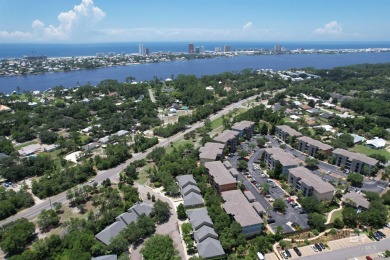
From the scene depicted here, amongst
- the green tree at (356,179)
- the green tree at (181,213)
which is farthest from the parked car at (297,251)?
the green tree at (356,179)

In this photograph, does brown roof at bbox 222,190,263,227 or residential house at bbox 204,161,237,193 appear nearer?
brown roof at bbox 222,190,263,227

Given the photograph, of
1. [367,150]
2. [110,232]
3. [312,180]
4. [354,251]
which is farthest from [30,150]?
[367,150]

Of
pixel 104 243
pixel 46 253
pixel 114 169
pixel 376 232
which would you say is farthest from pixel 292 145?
pixel 46 253

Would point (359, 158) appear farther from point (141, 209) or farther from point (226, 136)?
point (141, 209)

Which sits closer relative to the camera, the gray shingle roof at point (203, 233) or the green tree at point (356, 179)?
the gray shingle roof at point (203, 233)

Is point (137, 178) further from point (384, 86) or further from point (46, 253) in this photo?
point (384, 86)

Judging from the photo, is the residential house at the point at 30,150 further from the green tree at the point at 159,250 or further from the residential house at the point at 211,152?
the green tree at the point at 159,250

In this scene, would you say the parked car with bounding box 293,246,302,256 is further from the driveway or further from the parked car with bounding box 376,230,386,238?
the driveway

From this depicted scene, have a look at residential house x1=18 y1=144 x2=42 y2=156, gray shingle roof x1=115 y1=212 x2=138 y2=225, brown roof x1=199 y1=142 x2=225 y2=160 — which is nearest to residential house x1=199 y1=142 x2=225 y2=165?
brown roof x1=199 y1=142 x2=225 y2=160
